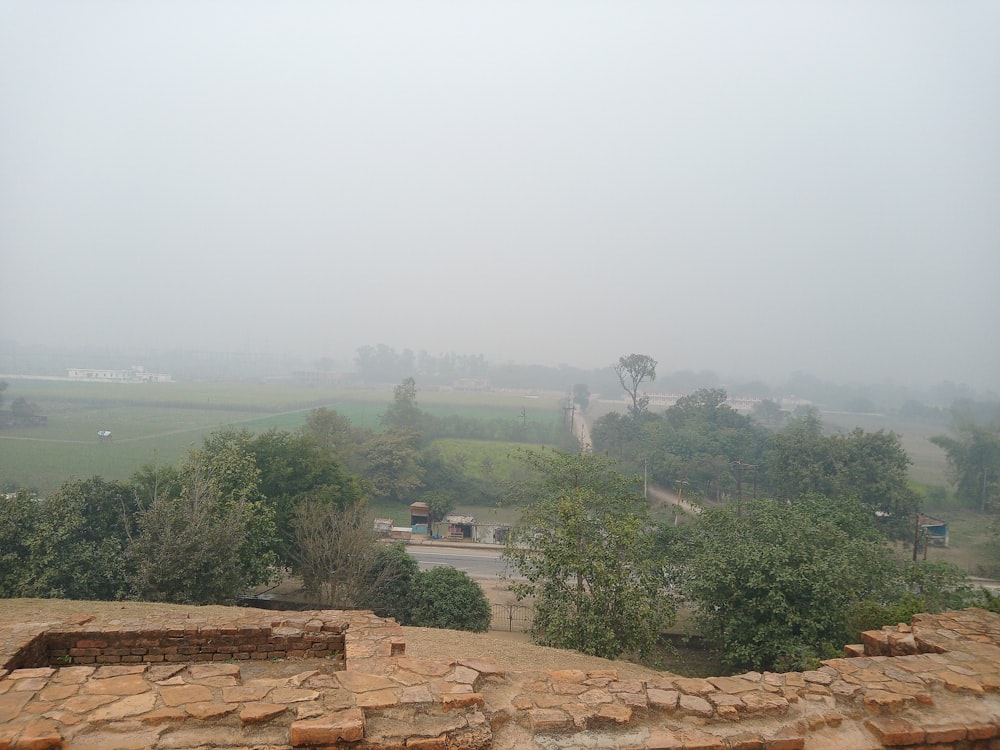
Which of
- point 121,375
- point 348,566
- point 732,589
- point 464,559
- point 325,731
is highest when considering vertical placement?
point 121,375

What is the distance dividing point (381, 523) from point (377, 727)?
79.9ft

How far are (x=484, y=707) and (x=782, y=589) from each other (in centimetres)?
943

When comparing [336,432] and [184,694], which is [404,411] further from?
[184,694]

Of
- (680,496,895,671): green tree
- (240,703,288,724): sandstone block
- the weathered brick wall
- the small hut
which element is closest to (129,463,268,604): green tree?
the weathered brick wall

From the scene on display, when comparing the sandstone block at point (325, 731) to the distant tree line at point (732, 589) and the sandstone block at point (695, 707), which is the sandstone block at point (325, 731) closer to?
the sandstone block at point (695, 707)

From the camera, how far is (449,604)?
14.9 meters

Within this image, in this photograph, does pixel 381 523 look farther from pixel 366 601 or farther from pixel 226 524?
pixel 226 524

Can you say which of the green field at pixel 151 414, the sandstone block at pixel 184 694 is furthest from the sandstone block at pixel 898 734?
the green field at pixel 151 414

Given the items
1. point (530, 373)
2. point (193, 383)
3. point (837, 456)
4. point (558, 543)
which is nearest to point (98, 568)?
point (558, 543)

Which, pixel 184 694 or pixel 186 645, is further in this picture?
pixel 186 645

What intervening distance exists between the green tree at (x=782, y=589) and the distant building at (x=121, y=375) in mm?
46665

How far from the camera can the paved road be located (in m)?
22.2

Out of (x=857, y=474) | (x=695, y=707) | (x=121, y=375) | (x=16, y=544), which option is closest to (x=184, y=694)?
(x=695, y=707)

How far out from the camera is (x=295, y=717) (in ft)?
14.8
